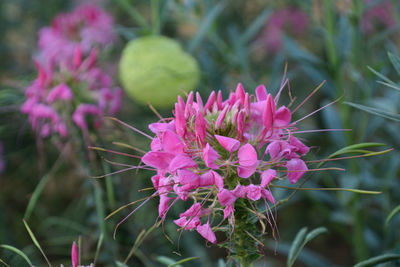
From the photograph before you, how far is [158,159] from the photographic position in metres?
0.34

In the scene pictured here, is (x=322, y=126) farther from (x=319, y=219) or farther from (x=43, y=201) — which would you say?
(x=43, y=201)

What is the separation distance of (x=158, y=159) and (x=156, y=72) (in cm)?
35

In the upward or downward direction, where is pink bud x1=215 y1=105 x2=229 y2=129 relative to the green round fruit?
upward

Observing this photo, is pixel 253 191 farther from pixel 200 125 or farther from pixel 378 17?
pixel 378 17

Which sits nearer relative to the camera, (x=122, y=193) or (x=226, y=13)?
(x=122, y=193)

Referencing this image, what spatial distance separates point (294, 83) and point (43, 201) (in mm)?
822

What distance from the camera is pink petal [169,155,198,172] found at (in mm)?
320

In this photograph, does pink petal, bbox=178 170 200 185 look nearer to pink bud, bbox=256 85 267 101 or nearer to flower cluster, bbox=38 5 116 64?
pink bud, bbox=256 85 267 101

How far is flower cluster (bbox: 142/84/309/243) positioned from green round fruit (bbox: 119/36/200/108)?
11.3 inches

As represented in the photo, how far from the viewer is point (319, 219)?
1.15 metres

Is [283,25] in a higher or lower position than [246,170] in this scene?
lower

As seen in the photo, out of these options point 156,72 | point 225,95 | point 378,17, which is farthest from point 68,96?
point 378,17

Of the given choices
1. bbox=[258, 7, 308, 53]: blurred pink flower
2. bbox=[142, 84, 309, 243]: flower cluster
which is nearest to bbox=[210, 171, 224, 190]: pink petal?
bbox=[142, 84, 309, 243]: flower cluster

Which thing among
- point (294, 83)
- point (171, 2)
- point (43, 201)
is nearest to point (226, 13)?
point (171, 2)
